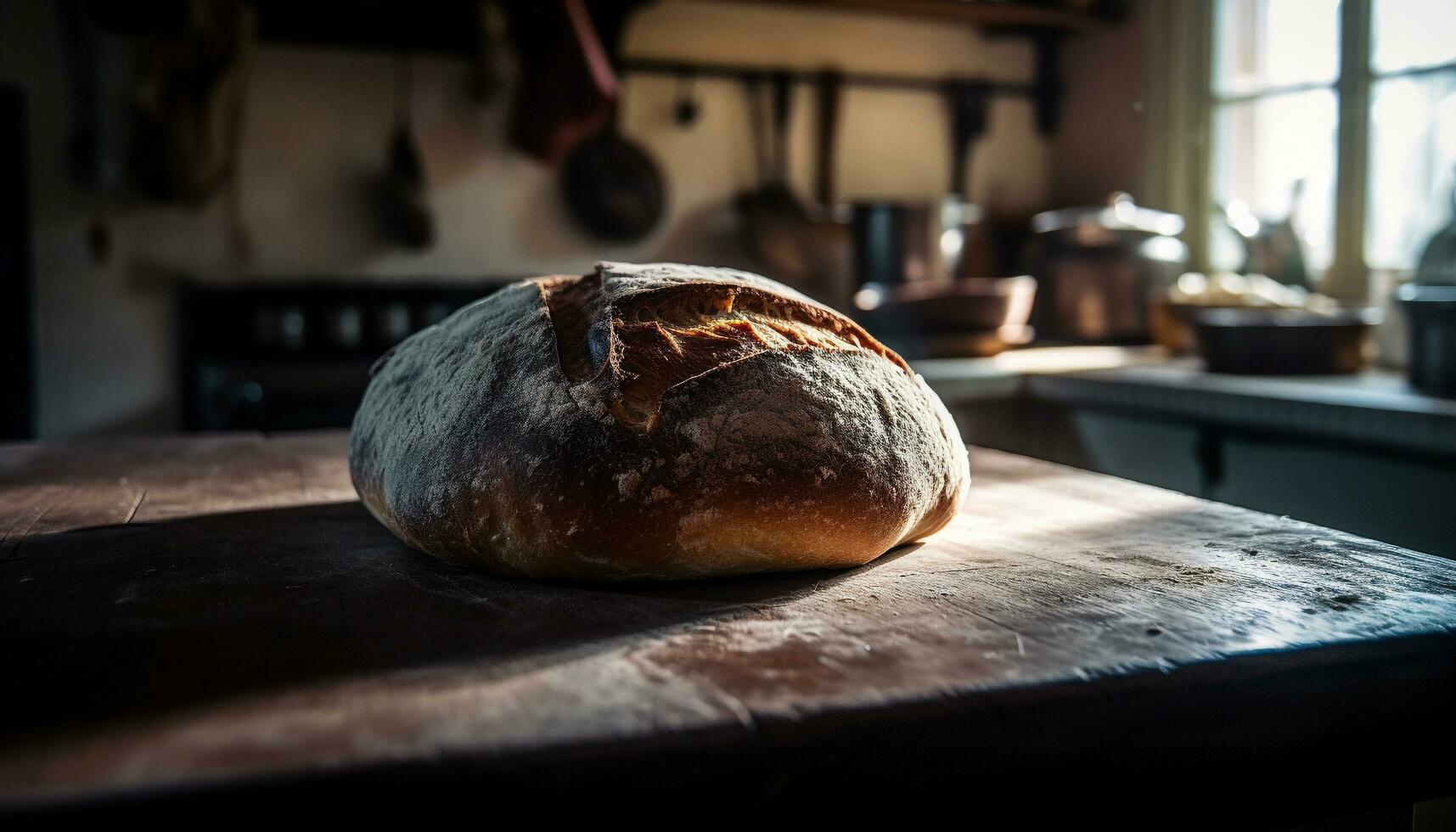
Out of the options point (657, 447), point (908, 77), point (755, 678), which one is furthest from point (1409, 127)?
point (755, 678)

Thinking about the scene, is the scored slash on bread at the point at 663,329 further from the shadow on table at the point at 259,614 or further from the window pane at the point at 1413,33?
the window pane at the point at 1413,33

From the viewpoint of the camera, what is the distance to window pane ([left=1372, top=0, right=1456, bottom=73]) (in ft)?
8.93

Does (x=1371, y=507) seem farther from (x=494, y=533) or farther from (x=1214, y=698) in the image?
(x=494, y=533)

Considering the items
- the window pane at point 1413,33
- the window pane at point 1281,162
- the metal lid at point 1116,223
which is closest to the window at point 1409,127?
the window pane at point 1413,33

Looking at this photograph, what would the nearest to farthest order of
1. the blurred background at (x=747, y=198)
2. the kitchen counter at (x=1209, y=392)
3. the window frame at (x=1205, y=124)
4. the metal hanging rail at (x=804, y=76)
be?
the kitchen counter at (x=1209, y=392) → the blurred background at (x=747, y=198) → the window frame at (x=1205, y=124) → the metal hanging rail at (x=804, y=76)

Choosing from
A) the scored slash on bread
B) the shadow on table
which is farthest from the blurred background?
the shadow on table

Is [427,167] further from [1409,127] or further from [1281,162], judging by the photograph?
[1409,127]

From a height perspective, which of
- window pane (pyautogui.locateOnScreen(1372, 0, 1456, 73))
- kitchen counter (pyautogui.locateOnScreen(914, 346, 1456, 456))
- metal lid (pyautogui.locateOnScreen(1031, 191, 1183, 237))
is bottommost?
kitchen counter (pyautogui.locateOnScreen(914, 346, 1456, 456))

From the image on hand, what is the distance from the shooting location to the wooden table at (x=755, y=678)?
566mm

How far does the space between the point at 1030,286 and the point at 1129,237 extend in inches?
12.1

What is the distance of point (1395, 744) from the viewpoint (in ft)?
2.40

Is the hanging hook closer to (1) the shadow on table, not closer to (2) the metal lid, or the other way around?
(2) the metal lid

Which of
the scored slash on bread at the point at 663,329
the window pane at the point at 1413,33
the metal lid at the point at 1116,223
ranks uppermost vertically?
the window pane at the point at 1413,33

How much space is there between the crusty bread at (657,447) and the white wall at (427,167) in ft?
8.18
